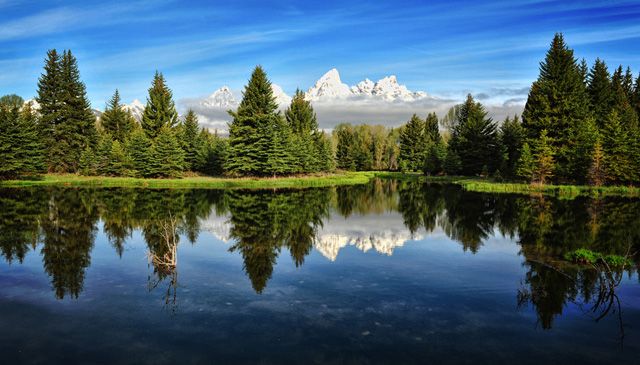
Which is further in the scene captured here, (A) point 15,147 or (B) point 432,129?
(B) point 432,129

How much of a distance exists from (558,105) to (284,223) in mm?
38468

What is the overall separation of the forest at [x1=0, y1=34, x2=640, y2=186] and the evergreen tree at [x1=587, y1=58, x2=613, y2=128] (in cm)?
14

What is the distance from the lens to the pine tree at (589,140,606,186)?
42213 mm

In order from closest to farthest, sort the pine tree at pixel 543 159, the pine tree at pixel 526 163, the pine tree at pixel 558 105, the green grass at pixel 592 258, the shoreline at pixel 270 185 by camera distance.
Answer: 1. the green grass at pixel 592 258
2. the shoreline at pixel 270 185
3. the pine tree at pixel 543 159
4. the pine tree at pixel 526 163
5. the pine tree at pixel 558 105

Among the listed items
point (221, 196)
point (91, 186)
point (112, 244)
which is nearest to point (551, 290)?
point (112, 244)

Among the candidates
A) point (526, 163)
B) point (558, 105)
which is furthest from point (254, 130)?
point (558, 105)

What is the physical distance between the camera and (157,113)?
2557 inches

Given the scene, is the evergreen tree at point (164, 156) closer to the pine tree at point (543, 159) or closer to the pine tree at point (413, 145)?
the pine tree at point (543, 159)

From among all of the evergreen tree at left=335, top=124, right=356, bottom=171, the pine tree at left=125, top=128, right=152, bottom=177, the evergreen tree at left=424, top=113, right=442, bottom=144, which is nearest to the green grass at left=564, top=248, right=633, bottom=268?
the pine tree at left=125, top=128, right=152, bottom=177

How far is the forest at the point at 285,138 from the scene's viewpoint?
4606 cm

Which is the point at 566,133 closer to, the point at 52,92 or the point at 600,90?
the point at 600,90

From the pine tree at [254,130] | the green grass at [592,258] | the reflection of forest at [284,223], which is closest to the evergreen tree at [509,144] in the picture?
the reflection of forest at [284,223]

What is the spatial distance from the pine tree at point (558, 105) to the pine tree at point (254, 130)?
30730 mm

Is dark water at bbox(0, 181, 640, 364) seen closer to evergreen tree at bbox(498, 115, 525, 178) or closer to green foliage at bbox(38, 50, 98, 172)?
evergreen tree at bbox(498, 115, 525, 178)
